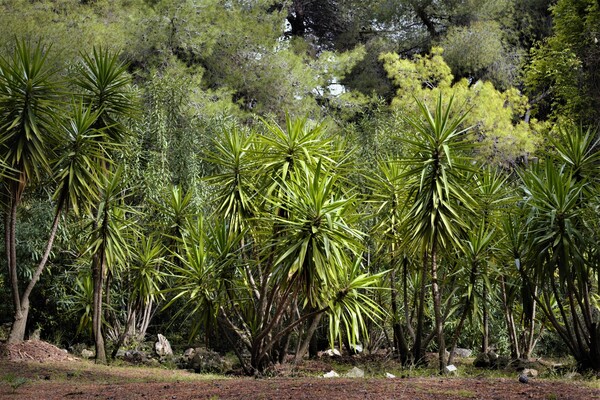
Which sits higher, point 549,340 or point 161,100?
point 161,100

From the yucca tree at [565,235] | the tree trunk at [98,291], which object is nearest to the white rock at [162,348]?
the tree trunk at [98,291]

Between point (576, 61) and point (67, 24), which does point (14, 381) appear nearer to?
point (67, 24)

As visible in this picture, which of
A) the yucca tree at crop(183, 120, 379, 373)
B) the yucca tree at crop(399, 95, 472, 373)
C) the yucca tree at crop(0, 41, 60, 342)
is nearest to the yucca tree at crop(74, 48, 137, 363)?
the yucca tree at crop(0, 41, 60, 342)

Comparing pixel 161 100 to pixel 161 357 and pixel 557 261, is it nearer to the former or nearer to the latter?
pixel 161 357

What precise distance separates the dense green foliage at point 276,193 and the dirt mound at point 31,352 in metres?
0.19

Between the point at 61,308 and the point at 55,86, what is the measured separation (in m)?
4.68

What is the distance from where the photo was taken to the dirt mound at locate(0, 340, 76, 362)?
8727mm

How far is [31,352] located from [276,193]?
4.09m

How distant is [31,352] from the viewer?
8969 millimetres

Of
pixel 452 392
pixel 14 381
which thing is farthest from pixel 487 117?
pixel 14 381

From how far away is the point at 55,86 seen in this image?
28.2ft

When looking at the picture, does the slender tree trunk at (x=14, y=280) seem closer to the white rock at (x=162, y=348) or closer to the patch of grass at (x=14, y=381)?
the patch of grass at (x=14, y=381)

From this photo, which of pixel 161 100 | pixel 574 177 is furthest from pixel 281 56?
pixel 574 177

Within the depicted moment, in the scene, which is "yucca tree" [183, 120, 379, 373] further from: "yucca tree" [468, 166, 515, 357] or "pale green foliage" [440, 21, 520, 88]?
"pale green foliage" [440, 21, 520, 88]
